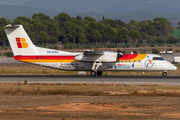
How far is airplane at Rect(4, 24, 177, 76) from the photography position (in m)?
33.8

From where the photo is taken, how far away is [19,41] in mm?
34812

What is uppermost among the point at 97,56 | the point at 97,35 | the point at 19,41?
the point at 97,35

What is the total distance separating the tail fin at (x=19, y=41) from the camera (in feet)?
113

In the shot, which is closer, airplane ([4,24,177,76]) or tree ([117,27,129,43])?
airplane ([4,24,177,76])

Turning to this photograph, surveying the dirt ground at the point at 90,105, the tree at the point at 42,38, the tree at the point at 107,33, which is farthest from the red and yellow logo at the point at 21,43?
the tree at the point at 107,33

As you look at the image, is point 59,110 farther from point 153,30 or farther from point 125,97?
point 153,30

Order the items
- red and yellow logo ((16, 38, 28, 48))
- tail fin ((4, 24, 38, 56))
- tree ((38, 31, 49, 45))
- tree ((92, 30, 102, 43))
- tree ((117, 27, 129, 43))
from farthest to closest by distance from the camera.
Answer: tree ((117, 27, 129, 43))
tree ((92, 30, 102, 43))
tree ((38, 31, 49, 45))
red and yellow logo ((16, 38, 28, 48))
tail fin ((4, 24, 38, 56))

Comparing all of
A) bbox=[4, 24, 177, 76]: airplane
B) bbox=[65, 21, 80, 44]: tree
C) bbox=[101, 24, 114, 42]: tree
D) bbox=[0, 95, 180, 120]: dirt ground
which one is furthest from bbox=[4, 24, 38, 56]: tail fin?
bbox=[101, 24, 114, 42]: tree

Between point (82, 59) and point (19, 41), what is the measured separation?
876 cm

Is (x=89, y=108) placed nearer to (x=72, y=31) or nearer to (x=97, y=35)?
(x=72, y=31)

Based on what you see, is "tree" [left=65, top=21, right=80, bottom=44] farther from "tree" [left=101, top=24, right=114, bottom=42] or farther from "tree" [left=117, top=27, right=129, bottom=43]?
"tree" [left=117, top=27, right=129, bottom=43]

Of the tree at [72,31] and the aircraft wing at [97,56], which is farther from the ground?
the tree at [72,31]

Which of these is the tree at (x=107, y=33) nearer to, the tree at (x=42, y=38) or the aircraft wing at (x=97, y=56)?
the tree at (x=42, y=38)

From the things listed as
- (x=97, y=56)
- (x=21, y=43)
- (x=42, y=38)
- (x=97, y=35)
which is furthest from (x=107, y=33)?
(x=21, y=43)
